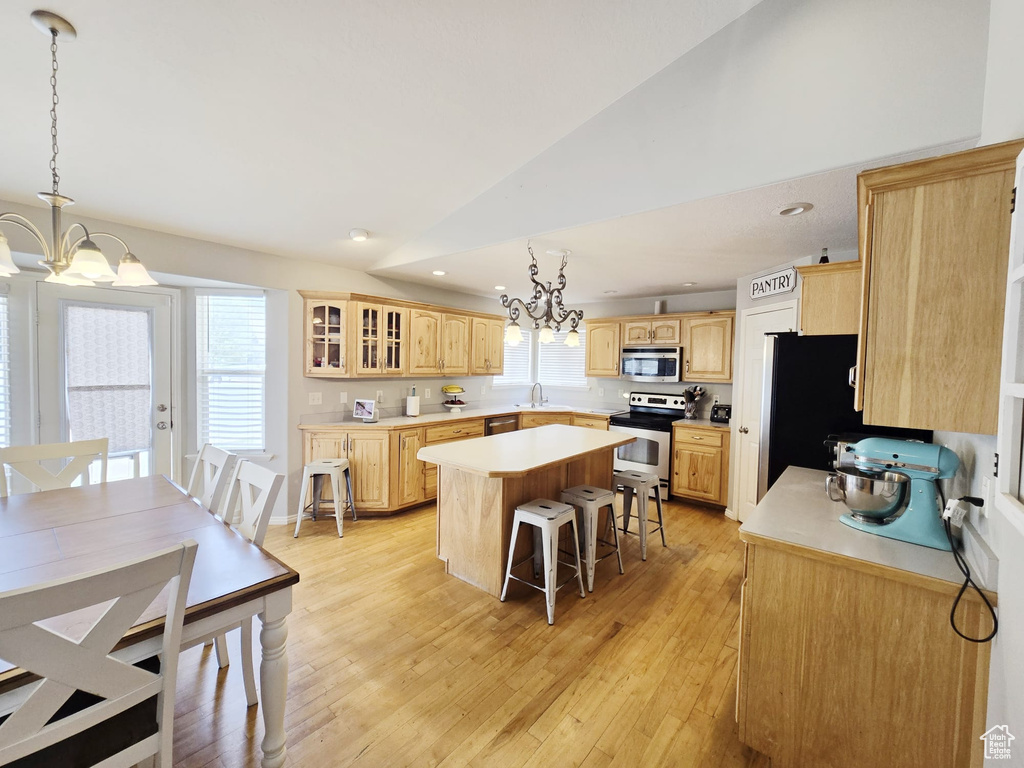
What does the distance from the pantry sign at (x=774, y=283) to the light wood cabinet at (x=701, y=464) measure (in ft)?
4.70

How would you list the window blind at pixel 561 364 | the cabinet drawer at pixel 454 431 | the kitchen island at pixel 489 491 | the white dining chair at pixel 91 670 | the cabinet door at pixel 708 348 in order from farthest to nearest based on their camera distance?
the window blind at pixel 561 364, the cabinet door at pixel 708 348, the cabinet drawer at pixel 454 431, the kitchen island at pixel 489 491, the white dining chair at pixel 91 670

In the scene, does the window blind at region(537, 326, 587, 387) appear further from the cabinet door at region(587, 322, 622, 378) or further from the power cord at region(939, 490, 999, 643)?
the power cord at region(939, 490, 999, 643)

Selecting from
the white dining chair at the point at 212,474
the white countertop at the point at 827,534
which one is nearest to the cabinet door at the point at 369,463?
the white dining chair at the point at 212,474

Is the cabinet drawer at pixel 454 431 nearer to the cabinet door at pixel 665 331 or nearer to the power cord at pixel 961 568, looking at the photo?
the cabinet door at pixel 665 331

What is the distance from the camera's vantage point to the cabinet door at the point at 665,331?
4.79 metres

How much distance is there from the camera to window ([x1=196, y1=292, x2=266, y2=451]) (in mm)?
3660

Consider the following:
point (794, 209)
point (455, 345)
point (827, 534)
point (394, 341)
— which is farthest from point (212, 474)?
point (794, 209)

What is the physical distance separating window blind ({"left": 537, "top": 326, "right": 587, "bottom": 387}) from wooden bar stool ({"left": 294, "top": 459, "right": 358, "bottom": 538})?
3589mm

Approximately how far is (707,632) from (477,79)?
325 centimetres

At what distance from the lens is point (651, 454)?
463cm

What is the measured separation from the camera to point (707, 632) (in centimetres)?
229

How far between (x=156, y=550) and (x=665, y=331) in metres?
4.83

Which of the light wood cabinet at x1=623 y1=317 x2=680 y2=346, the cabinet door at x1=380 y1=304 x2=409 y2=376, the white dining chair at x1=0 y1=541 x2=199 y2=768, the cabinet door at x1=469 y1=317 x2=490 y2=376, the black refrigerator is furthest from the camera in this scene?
the cabinet door at x1=469 y1=317 x2=490 y2=376

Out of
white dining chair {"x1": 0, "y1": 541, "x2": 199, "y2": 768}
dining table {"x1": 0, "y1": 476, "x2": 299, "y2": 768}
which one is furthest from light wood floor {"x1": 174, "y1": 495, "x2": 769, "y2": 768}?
white dining chair {"x1": 0, "y1": 541, "x2": 199, "y2": 768}
